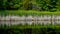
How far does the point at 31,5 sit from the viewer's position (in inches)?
920

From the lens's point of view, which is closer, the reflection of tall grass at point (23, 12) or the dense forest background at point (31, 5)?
the reflection of tall grass at point (23, 12)

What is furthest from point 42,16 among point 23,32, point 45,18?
point 23,32

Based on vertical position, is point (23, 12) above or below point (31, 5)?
below

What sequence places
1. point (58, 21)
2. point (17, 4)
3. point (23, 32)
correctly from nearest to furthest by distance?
point (23, 32) < point (58, 21) < point (17, 4)

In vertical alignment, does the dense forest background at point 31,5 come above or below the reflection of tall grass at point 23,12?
above

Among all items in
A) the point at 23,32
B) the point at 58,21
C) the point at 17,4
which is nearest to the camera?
the point at 23,32

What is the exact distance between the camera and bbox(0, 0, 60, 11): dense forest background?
2314 cm

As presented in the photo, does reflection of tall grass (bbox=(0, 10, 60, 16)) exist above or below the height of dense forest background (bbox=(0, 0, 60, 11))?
below

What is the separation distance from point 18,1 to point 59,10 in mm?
4436

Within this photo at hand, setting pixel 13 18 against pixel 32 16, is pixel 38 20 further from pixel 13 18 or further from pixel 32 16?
pixel 13 18

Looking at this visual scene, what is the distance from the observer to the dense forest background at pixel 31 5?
911 inches

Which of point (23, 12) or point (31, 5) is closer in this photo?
point (23, 12)

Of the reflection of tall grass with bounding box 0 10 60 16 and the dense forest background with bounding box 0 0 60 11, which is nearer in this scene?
the reflection of tall grass with bounding box 0 10 60 16

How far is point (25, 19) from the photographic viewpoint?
69.3 feet
